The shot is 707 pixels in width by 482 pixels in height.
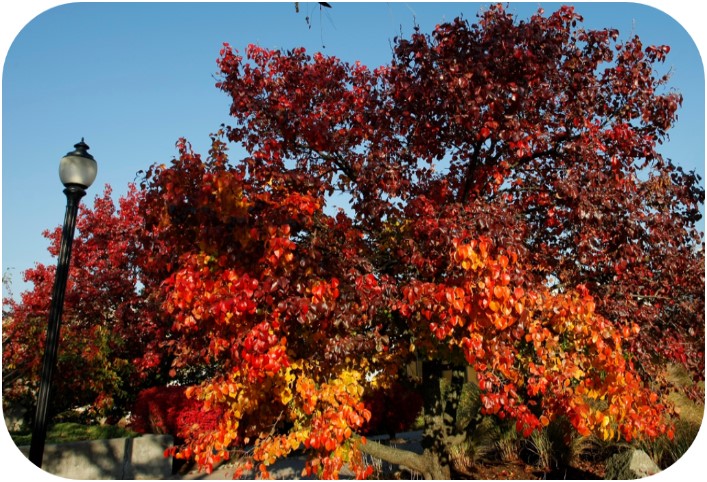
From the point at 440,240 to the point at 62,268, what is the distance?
3.50m

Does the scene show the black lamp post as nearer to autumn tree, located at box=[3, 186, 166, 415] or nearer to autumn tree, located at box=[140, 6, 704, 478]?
autumn tree, located at box=[140, 6, 704, 478]

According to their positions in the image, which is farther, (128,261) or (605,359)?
(128,261)

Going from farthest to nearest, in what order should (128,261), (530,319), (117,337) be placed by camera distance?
(128,261), (117,337), (530,319)

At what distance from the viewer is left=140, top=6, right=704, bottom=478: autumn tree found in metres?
4.52

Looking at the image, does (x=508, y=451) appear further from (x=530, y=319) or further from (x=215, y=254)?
(x=215, y=254)

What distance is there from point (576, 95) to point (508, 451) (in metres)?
5.73

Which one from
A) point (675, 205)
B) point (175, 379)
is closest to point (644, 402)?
point (675, 205)

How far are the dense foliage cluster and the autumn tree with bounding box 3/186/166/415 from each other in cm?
460

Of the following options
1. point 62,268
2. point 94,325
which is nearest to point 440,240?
point 62,268

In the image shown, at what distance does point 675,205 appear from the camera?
5.58m

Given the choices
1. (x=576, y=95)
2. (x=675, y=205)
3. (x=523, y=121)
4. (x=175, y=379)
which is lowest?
(x=175, y=379)

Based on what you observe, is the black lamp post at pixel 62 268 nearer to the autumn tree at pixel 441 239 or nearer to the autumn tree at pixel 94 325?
the autumn tree at pixel 441 239

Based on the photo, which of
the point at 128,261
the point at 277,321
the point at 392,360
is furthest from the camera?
the point at 128,261

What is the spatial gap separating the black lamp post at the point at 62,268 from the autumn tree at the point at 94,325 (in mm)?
5191
